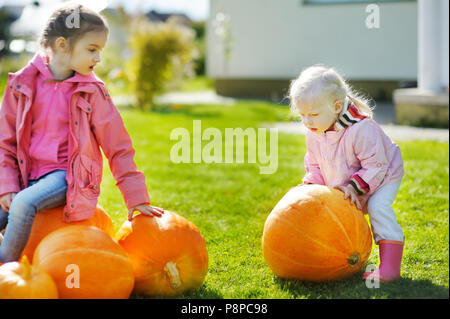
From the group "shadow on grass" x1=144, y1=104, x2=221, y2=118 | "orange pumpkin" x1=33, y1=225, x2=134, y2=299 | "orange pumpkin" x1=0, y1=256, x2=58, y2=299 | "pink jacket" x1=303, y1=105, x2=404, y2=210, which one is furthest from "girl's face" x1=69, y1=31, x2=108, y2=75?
"shadow on grass" x1=144, y1=104, x2=221, y2=118

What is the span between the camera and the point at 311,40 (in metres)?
14.5

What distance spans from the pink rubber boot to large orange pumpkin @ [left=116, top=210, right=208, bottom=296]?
962 mm

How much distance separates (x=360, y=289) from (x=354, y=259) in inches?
7.4

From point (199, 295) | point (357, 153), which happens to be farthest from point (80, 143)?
point (357, 153)

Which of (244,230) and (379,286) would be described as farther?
(244,230)

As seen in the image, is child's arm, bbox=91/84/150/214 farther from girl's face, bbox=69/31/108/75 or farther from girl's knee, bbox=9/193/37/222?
girl's knee, bbox=9/193/37/222

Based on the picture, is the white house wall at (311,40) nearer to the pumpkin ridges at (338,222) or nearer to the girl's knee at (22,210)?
the pumpkin ridges at (338,222)

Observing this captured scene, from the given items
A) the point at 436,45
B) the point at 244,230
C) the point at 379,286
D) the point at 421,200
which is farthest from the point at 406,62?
the point at 379,286

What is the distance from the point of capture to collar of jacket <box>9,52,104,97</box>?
3.29 metres

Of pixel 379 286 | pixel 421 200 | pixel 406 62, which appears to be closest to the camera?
pixel 379 286

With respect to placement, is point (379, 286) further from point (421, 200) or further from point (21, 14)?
point (21, 14)

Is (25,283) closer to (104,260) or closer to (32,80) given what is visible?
(104,260)
